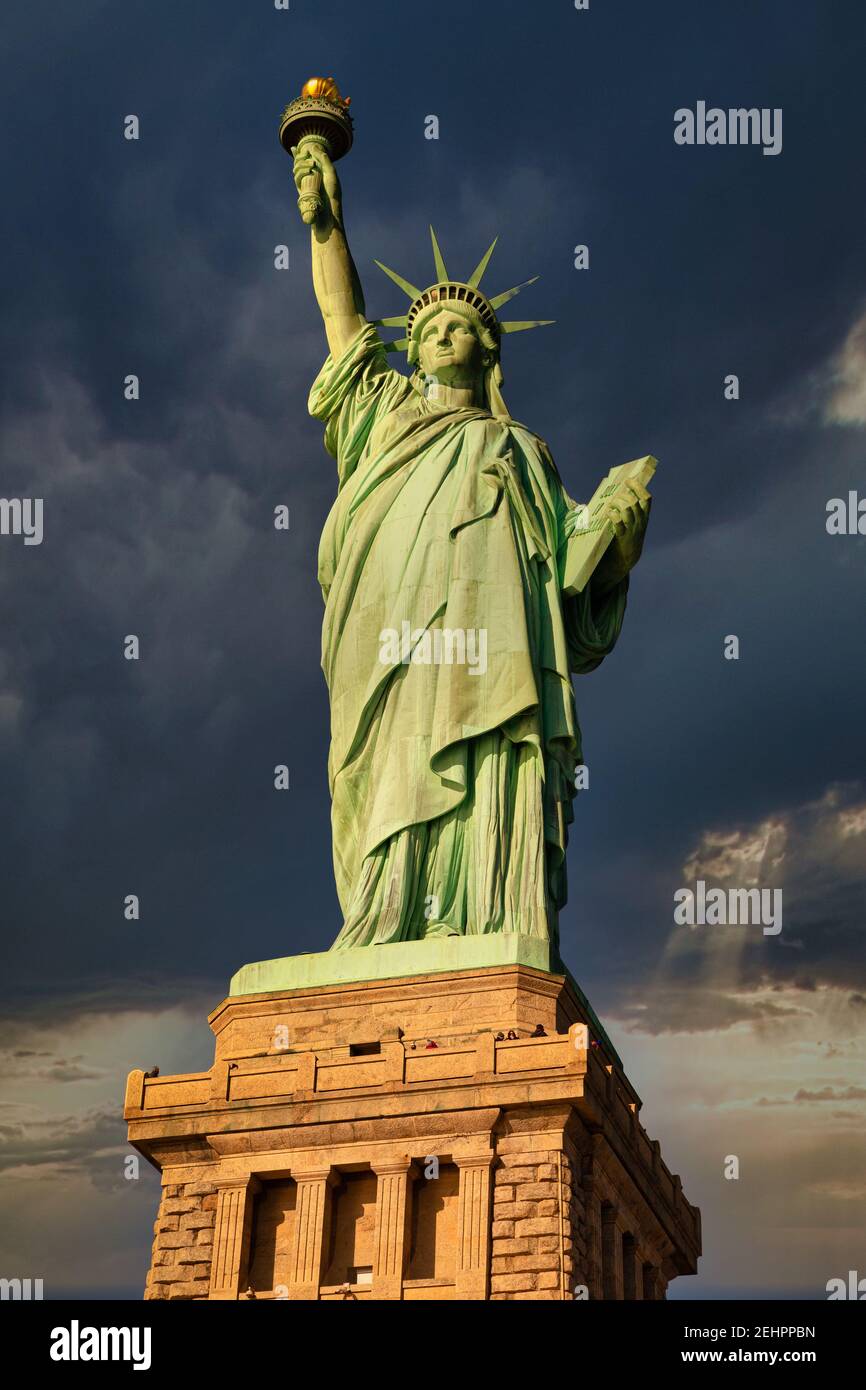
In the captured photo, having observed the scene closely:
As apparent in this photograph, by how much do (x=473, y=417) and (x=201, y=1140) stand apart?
10758 millimetres

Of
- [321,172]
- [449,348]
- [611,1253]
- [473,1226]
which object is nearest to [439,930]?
[611,1253]

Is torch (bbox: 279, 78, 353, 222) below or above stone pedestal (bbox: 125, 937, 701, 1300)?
above

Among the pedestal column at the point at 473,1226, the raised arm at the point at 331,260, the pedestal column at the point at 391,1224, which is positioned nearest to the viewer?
the pedestal column at the point at 473,1226

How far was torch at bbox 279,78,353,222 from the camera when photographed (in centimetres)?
3148

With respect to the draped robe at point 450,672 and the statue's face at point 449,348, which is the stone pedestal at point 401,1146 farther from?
the statue's face at point 449,348

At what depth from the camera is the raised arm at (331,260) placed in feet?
102

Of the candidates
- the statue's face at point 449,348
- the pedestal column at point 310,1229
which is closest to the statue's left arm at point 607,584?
the statue's face at point 449,348

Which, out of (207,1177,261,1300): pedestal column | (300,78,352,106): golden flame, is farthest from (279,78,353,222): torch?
(207,1177,261,1300): pedestal column

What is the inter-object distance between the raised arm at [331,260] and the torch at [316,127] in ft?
0.36

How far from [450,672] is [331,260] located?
297 inches

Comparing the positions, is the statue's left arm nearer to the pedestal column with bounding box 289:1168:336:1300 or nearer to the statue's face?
the statue's face

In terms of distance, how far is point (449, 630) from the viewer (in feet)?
88.9

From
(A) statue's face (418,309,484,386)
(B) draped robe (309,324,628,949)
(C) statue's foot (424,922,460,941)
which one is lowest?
(C) statue's foot (424,922,460,941)

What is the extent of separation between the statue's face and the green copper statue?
0.02 m
